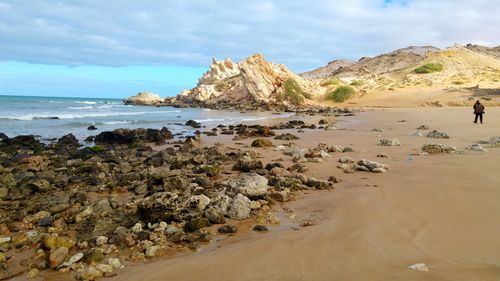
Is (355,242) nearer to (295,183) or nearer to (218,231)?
(218,231)

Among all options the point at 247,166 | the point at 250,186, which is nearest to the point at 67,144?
the point at 247,166

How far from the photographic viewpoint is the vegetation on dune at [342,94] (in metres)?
49.8

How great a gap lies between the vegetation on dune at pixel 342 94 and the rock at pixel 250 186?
4432cm

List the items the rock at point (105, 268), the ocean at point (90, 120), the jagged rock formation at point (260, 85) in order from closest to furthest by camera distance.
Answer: the rock at point (105, 268) < the ocean at point (90, 120) < the jagged rock formation at point (260, 85)

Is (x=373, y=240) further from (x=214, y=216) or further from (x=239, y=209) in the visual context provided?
(x=214, y=216)

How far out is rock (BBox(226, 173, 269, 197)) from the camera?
6716 millimetres

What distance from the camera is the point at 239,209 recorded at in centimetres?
593

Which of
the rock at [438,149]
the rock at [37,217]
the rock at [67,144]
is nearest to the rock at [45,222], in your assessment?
the rock at [37,217]

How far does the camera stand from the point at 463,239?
4.50 meters

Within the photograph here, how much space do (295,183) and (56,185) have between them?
504 cm

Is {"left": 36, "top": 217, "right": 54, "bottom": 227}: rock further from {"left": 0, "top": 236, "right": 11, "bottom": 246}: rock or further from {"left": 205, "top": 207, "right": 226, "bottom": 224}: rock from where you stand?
{"left": 205, "top": 207, "right": 226, "bottom": 224}: rock

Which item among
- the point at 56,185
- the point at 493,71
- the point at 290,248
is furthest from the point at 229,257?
the point at 493,71

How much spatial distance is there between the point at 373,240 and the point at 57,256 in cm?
357

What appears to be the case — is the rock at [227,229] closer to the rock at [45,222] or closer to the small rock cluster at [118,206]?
the small rock cluster at [118,206]
